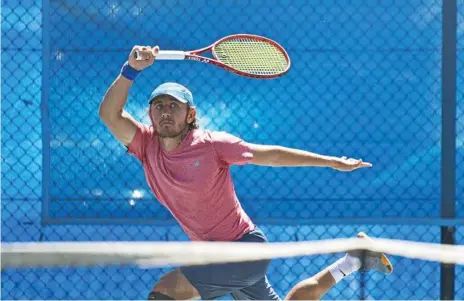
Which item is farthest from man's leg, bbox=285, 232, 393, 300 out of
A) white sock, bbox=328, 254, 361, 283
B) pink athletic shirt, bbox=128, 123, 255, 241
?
pink athletic shirt, bbox=128, 123, 255, 241

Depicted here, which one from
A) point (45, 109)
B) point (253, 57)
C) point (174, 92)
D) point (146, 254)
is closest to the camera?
point (146, 254)

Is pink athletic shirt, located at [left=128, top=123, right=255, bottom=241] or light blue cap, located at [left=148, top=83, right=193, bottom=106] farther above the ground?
light blue cap, located at [left=148, top=83, right=193, bottom=106]

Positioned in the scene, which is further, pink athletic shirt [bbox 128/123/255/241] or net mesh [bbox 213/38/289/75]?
net mesh [bbox 213/38/289/75]

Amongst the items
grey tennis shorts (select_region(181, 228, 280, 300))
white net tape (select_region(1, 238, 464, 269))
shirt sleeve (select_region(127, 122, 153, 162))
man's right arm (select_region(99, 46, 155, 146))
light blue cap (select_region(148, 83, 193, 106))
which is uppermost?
light blue cap (select_region(148, 83, 193, 106))

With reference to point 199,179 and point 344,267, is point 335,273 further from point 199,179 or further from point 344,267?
point 199,179

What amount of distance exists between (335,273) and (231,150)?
908 millimetres

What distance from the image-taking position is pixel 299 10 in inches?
213

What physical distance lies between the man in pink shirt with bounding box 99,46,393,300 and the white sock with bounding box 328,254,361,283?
505 millimetres

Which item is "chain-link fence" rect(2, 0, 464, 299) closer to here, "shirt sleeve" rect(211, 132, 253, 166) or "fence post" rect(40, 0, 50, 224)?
"fence post" rect(40, 0, 50, 224)

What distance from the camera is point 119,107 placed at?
4281mm

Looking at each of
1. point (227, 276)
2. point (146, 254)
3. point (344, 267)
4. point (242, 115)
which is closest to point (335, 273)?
point (344, 267)

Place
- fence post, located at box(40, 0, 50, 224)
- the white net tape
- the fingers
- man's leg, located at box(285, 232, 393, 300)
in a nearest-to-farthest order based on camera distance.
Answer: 1. the white net tape
2. the fingers
3. man's leg, located at box(285, 232, 393, 300)
4. fence post, located at box(40, 0, 50, 224)

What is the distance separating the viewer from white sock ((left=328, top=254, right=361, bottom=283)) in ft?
15.7

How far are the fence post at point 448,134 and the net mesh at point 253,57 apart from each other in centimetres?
104
